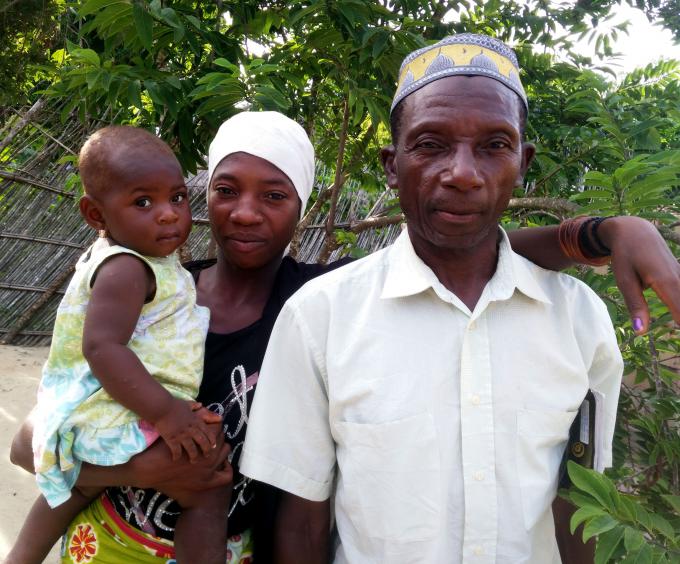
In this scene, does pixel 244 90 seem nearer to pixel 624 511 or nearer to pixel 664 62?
pixel 664 62

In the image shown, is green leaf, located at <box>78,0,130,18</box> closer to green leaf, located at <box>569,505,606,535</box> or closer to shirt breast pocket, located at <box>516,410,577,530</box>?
shirt breast pocket, located at <box>516,410,577,530</box>

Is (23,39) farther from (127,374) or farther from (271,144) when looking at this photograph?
(127,374)

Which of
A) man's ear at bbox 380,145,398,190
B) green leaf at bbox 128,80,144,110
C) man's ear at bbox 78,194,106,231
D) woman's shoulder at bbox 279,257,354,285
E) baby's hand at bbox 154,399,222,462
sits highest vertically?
green leaf at bbox 128,80,144,110

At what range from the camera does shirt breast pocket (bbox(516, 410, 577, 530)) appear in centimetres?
127

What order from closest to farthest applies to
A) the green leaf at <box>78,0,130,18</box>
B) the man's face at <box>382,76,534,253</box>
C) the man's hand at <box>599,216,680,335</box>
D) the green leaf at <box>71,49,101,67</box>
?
the man's hand at <box>599,216,680,335</box> < the man's face at <box>382,76,534,253</box> < the green leaf at <box>78,0,130,18</box> < the green leaf at <box>71,49,101,67</box>

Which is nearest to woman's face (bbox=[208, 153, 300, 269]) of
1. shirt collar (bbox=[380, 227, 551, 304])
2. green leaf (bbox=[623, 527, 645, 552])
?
shirt collar (bbox=[380, 227, 551, 304])

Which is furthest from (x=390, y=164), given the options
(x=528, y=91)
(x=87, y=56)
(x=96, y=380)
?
(x=528, y=91)

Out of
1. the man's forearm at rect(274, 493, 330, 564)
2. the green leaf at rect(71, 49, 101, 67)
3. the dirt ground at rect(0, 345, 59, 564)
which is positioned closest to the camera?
the man's forearm at rect(274, 493, 330, 564)

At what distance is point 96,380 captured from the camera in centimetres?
159

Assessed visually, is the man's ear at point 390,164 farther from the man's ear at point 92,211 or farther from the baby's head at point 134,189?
the man's ear at point 92,211

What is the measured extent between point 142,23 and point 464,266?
4.72ft

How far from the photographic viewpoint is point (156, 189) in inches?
65.9

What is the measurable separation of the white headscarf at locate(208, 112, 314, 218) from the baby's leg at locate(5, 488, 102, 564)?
35.8 inches

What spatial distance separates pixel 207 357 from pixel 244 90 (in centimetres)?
108
